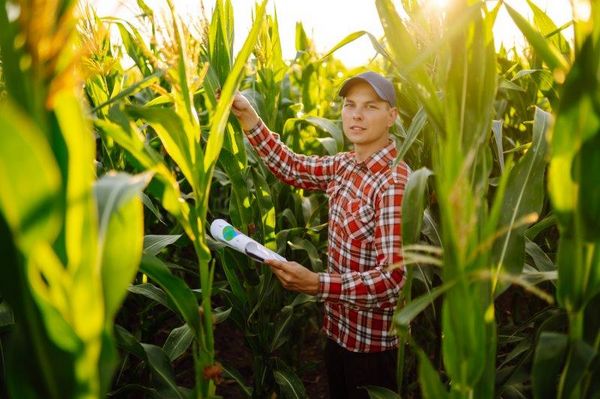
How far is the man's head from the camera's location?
195 centimetres

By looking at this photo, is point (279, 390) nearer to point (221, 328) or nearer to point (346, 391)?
point (346, 391)

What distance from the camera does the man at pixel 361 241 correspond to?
182cm

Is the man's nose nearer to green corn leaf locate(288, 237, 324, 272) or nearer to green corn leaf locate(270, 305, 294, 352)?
green corn leaf locate(288, 237, 324, 272)

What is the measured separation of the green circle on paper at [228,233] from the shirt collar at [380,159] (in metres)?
0.53

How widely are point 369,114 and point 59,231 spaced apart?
131 cm

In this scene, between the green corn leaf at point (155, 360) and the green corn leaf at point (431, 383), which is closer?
the green corn leaf at point (431, 383)

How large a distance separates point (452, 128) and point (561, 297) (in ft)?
1.28

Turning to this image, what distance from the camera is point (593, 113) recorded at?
3.32 ft

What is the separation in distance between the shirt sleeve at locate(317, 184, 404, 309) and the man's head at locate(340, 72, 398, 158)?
210mm

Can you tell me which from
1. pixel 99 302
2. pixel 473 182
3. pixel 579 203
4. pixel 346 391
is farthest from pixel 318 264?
pixel 99 302

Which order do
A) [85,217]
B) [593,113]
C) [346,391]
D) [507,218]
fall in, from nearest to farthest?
[85,217] < [593,113] < [507,218] < [346,391]

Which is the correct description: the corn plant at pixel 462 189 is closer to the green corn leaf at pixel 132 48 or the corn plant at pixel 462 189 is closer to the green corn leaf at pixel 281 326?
the green corn leaf at pixel 281 326

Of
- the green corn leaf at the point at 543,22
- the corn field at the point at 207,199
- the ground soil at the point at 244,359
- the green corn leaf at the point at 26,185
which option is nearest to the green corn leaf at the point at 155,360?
the corn field at the point at 207,199

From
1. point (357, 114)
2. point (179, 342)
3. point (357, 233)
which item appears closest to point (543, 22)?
point (357, 114)
